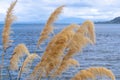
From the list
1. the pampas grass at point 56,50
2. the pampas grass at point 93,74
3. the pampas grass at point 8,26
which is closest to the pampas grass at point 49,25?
the pampas grass at point 56,50

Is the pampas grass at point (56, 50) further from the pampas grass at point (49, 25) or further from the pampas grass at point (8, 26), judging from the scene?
the pampas grass at point (8, 26)

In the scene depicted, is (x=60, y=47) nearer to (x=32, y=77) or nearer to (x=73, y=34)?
(x=73, y=34)

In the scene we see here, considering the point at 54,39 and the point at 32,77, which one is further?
the point at 32,77

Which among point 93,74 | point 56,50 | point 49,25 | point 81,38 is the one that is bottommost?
point 93,74

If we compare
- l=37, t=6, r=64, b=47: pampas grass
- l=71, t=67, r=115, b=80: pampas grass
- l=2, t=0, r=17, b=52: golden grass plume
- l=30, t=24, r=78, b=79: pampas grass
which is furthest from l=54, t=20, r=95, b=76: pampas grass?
l=2, t=0, r=17, b=52: golden grass plume

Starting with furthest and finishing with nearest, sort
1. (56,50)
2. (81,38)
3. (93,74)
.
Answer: (56,50)
(81,38)
(93,74)

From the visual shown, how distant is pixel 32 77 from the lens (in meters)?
6.86

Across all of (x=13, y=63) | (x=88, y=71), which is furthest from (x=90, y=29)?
(x=13, y=63)

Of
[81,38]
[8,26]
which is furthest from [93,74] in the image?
[8,26]

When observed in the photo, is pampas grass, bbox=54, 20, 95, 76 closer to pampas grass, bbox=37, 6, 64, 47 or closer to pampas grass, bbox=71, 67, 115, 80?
pampas grass, bbox=71, 67, 115, 80

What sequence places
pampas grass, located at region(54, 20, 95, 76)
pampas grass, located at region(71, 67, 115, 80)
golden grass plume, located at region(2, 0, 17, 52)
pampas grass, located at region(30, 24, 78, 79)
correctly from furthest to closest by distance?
golden grass plume, located at region(2, 0, 17, 52) < pampas grass, located at region(30, 24, 78, 79) < pampas grass, located at region(54, 20, 95, 76) < pampas grass, located at region(71, 67, 115, 80)

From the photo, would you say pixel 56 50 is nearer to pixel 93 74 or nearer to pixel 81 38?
pixel 81 38

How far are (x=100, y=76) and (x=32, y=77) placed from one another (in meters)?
1.62

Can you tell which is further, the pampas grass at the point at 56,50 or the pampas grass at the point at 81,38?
the pampas grass at the point at 56,50
